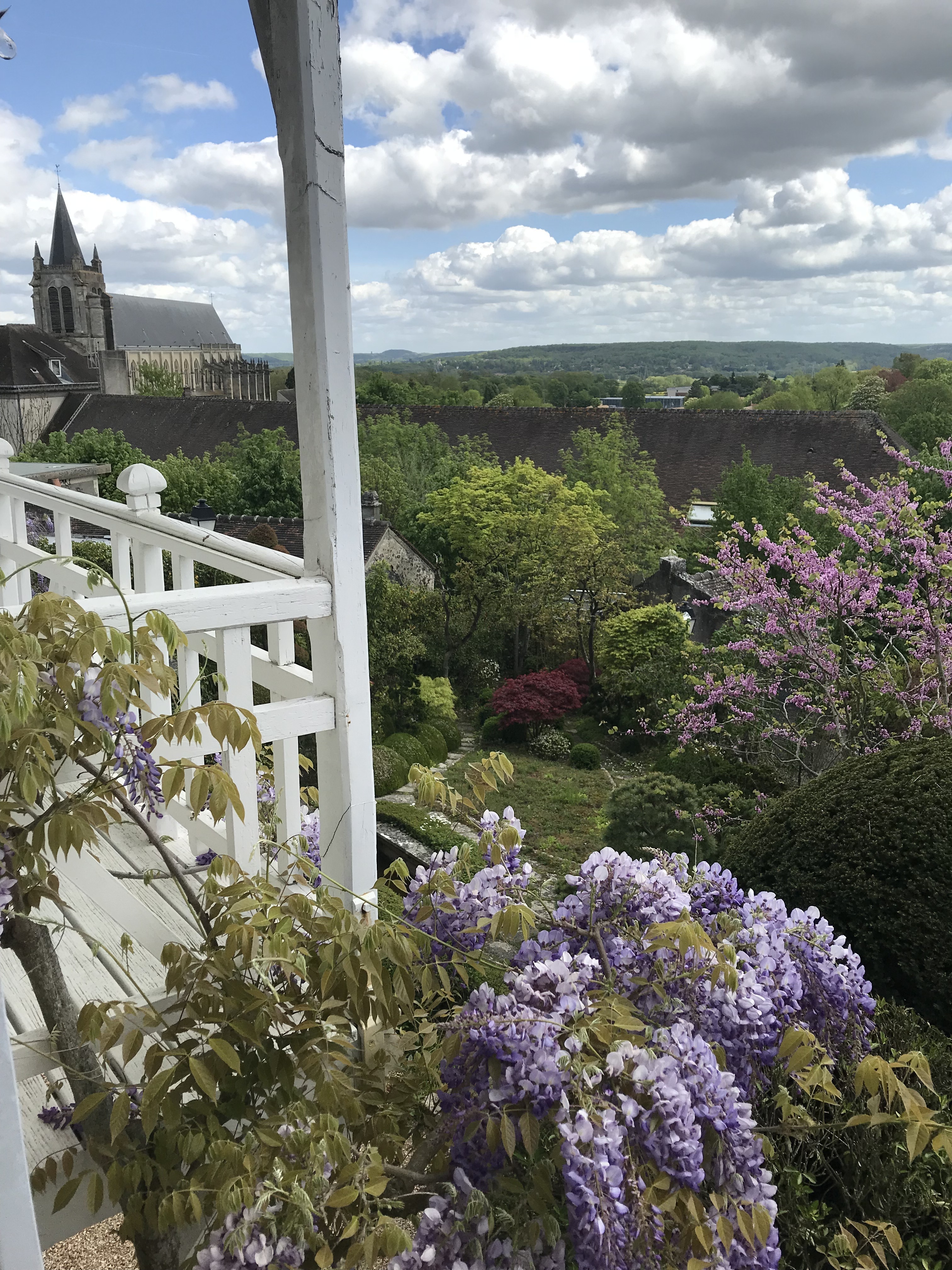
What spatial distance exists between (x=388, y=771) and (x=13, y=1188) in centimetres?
1149

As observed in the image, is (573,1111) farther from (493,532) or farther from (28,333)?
(28,333)

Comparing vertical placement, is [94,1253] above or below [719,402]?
below

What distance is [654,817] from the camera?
841 centimetres

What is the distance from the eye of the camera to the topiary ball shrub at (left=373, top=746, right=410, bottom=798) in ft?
41.8

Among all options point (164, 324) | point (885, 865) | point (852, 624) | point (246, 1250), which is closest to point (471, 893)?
point (246, 1250)

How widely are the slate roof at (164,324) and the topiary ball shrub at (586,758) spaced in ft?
213

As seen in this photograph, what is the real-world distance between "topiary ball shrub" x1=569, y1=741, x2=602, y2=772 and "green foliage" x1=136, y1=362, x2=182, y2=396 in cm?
5133

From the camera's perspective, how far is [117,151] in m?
2.59

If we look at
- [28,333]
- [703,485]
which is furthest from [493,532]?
[28,333]

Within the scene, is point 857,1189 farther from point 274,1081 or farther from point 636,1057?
point 274,1081

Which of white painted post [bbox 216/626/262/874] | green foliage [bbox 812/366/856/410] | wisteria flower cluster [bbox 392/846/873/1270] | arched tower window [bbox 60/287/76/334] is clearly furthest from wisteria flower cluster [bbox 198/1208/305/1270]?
arched tower window [bbox 60/287/76/334]

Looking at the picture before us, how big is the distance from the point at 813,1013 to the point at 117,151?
2.85 meters

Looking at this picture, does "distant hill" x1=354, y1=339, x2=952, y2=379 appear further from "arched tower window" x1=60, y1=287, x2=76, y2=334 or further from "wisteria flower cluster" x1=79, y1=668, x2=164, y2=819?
"wisteria flower cluster" x1=79, y1=668, x2=164, y2=819

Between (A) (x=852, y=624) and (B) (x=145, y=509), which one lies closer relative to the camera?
(B) (x=145, y=509)
